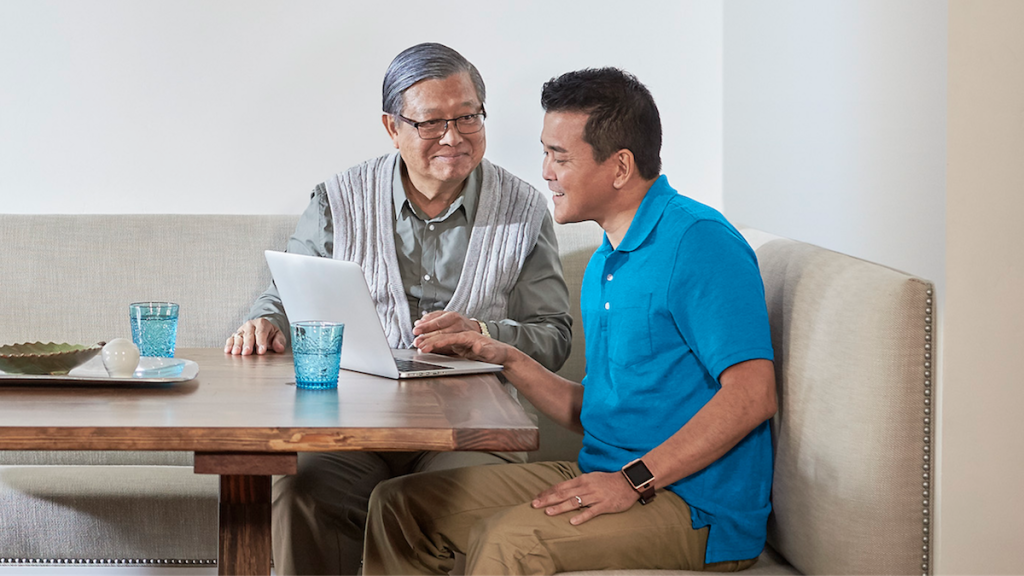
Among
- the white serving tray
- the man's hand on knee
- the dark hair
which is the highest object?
the dark hair

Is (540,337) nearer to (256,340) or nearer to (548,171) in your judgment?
(548,171)

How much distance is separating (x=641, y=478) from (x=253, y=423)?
0.55 metres

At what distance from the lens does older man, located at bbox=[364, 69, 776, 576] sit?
4.46ft

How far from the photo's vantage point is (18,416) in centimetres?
116

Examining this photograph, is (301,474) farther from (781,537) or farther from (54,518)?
(781,537)

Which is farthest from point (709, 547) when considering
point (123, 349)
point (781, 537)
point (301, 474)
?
point (123, 349)

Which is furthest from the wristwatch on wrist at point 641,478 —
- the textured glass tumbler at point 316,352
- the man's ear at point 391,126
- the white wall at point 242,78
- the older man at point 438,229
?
the white wall at point 242,78

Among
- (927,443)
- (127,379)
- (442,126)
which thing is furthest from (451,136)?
(927,443)

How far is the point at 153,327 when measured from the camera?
163 centimetres

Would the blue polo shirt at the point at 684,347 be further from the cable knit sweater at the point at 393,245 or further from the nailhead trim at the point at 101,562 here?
the nailhead trim at the point at 101,562

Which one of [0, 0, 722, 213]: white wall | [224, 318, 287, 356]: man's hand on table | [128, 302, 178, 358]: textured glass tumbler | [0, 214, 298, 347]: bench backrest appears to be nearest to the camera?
[128, 302, 178, 358]: textured glass tumbler

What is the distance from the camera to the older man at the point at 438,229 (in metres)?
2.04

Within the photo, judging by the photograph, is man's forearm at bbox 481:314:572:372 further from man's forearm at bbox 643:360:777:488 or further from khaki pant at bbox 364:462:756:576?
man's forearm at bbox 643:360:777:488

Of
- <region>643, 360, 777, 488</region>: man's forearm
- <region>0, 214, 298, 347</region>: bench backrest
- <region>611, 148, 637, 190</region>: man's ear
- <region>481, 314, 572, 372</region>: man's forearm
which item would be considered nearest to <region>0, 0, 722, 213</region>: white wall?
<region>0, 214, 298, 347</region>: bench backrest
